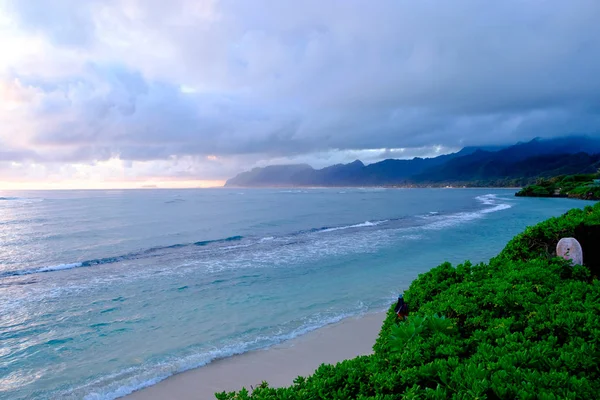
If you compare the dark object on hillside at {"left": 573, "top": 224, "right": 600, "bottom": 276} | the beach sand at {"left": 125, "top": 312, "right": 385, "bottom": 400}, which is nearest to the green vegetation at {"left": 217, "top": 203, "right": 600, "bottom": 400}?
the dark object on hillside at {"left": 573, "top": 224, "right": 600, "bottom": 276}

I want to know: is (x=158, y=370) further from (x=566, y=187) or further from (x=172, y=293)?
(x=566, y=187)

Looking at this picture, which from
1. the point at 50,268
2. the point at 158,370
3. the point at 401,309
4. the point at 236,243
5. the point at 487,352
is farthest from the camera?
the point at 236,243

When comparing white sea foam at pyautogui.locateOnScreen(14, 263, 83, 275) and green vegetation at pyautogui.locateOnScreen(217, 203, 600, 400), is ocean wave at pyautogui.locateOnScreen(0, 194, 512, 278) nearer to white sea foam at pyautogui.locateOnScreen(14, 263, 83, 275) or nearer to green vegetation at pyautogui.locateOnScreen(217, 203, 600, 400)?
white sea foam at pyautogui.locateOnScreen(14, 263, 83, 275)

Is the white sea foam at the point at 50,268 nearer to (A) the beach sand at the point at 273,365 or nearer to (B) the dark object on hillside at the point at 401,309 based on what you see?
(A) the beach sand at the point at 273,365

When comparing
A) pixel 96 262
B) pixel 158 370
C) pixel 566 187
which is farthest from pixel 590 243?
pixel 566 187

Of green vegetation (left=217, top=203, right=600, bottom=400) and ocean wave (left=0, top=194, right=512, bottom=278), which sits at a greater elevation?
green vegetation (left=217, top=203, right=600, bottom=400)

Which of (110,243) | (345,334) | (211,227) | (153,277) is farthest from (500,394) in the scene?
(211,227)

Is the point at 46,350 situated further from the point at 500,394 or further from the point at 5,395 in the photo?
the point at 500,394
